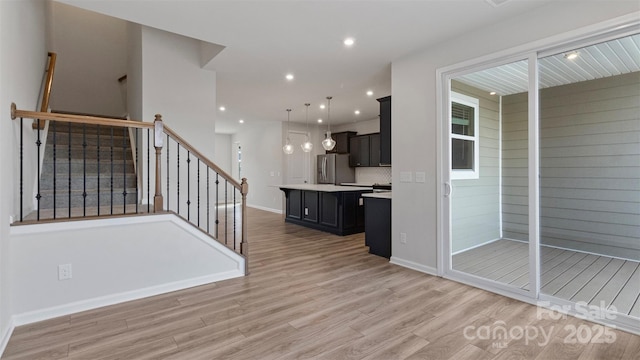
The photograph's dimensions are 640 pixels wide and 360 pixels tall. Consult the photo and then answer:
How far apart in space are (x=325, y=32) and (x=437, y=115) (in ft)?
5.05

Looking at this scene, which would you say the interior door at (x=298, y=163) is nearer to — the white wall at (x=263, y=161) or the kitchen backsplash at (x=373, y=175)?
the white wall at (x=263, y=161)

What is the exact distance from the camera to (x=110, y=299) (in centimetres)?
274

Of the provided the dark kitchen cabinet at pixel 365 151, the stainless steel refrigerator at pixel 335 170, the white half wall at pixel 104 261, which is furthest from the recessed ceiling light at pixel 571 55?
the stainless steel refrigerator at pixel 335 170

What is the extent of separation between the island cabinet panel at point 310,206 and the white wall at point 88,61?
4.09m

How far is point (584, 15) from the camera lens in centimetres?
244

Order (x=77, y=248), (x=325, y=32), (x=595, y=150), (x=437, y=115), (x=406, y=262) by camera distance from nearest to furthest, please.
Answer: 1. (x=77, y=248)
2. (x=595, y=150)
3. (x=325, y=32)
4. (x=437, y=115)
5. (x=406, y=262)

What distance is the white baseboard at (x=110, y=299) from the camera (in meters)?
2.42

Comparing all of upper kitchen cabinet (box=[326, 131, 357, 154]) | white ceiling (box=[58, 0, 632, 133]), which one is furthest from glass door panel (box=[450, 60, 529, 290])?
upper kitchen cabinet (box=[326, 131, 357, 154])

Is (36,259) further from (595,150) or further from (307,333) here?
(595,150)

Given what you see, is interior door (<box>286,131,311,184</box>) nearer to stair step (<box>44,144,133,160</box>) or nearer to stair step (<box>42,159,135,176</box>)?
stair step (<box>44,144,133,160</box>)

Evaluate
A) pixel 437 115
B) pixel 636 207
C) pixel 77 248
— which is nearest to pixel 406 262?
pixel 437 115

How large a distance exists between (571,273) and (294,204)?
5.14 metres

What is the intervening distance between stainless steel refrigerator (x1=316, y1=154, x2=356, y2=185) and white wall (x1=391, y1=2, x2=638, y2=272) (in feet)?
15.3

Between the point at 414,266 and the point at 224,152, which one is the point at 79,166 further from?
the point at 224,152
